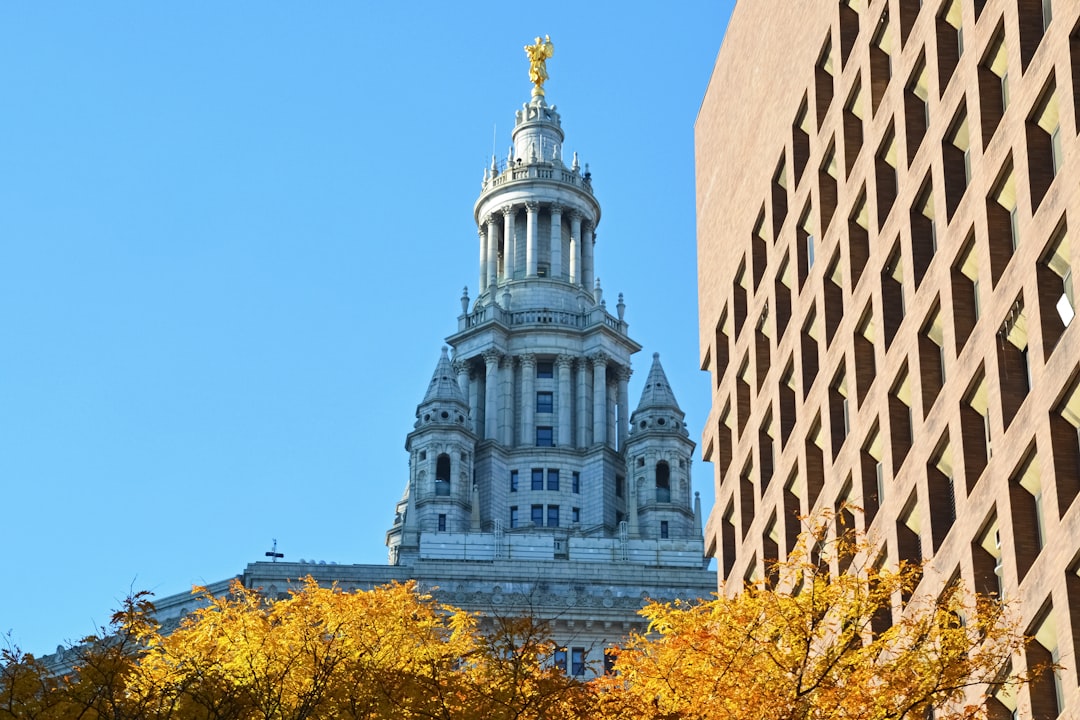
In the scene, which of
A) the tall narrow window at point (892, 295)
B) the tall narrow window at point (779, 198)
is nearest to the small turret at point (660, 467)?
the tall narrow window at point (779, 198)

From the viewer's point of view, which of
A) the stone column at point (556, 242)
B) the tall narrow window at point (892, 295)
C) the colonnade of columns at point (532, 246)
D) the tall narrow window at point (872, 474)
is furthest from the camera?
the colonnade of columns at point (532, 246)

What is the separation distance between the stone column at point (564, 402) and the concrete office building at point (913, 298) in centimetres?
8104

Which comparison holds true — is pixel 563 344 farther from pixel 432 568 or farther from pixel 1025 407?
pixel 1025 407

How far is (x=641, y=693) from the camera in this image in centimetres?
3884

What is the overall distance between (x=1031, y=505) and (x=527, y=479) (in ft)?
347

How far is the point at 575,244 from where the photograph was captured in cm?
16288

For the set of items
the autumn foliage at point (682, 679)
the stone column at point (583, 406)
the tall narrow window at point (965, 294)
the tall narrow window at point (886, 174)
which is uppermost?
the stone column at point (583, 406)

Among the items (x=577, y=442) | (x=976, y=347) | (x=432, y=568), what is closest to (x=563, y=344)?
(x=577, y=442)

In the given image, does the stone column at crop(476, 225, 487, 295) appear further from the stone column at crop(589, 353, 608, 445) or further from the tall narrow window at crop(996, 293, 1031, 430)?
the tall narrow window at crop(996, 293, 1031, 430)

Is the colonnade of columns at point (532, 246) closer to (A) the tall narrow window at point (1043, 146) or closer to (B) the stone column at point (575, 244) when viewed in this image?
(B) the stone column at point (575, 244)

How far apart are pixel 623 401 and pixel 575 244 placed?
14.5m

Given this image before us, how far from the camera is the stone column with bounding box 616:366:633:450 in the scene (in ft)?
504

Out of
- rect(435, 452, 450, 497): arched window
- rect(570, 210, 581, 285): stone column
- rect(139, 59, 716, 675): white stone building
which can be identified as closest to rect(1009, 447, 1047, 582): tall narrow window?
rect(139, 59, 716, 675): white stone building

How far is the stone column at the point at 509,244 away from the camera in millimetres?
159000
